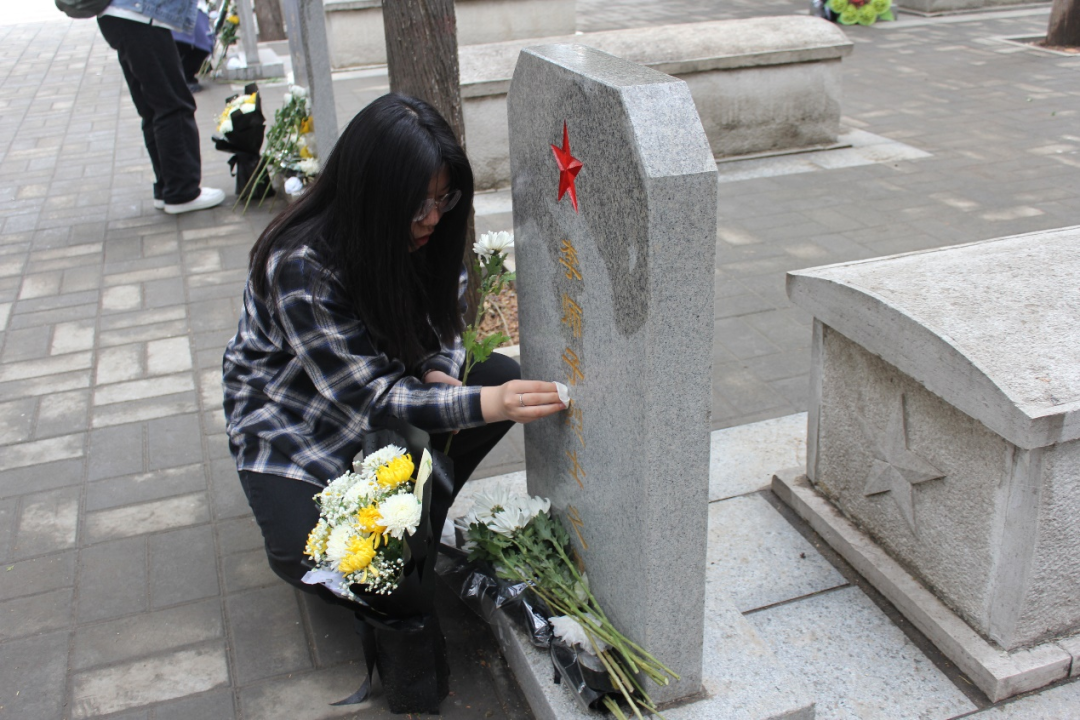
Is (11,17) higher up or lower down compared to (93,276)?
higher up

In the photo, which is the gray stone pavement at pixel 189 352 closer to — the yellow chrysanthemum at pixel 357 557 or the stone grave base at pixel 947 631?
the stone grave base at pixel 947 631

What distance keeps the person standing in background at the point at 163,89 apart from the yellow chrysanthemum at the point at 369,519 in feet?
13.4

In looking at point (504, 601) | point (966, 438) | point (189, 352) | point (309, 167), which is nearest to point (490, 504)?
point (504, 601)

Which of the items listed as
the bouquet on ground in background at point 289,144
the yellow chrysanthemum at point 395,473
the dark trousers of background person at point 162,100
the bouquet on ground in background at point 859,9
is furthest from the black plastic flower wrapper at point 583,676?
the bouquet on ground in background at point 859,9

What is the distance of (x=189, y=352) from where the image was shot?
3.94 m

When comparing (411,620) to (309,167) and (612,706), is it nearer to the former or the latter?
(612,706)

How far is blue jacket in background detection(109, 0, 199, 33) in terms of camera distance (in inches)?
194

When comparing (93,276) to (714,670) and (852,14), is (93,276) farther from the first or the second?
(852,14)

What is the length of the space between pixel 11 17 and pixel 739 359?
600 inches

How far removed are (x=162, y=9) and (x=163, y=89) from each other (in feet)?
1.50

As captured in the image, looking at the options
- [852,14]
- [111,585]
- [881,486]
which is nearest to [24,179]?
[111,585]

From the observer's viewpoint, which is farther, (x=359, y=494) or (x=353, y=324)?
(x=353, y=324)

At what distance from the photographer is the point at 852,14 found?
1070 centimetres

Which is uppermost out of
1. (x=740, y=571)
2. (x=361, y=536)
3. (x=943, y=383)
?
(x=943, y=383)
